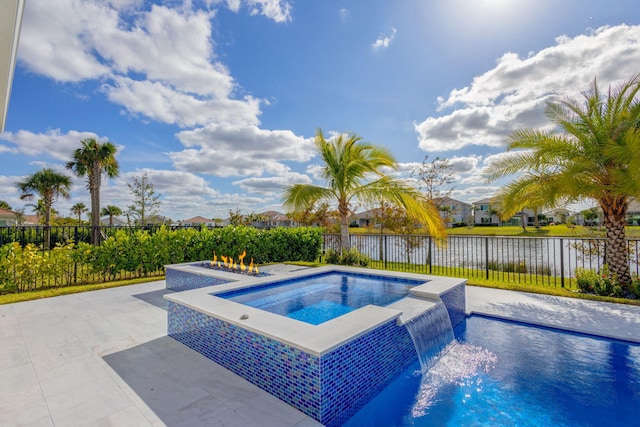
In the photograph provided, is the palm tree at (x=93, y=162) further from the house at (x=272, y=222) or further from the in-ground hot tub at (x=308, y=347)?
the in-ground hot tub at (x=308, y=347)

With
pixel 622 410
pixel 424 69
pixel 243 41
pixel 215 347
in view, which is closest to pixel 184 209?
pixel 243 41

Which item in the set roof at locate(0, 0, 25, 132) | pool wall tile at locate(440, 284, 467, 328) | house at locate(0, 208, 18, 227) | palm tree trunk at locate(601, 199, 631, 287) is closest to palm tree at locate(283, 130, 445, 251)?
palm tree trunk at locate(601, 199, 631, 287)

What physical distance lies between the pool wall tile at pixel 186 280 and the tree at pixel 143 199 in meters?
13.1

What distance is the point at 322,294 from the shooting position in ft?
18.9

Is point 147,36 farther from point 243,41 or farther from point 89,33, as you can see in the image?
point 243,41

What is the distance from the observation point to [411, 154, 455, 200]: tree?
1299 centimetres

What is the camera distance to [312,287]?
612 centimetres

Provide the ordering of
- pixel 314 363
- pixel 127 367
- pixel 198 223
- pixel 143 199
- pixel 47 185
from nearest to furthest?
pixel 314 363 → pixel 127 367 → pixel 198 223 → pixel 143 199 → pixel 47 185

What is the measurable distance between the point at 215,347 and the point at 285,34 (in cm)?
803

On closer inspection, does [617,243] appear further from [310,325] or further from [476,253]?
[310,325]

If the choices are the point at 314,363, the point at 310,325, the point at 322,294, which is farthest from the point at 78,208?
the point at 314,363

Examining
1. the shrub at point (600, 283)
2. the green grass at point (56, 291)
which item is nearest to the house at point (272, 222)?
the green grass at point (56, 291)

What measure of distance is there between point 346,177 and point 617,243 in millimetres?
6749

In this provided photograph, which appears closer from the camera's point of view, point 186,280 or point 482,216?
point 186,280
